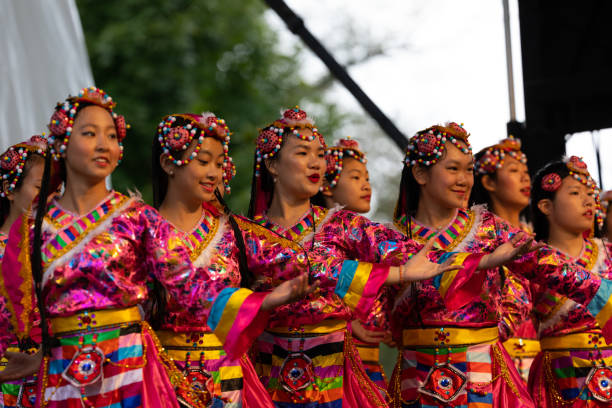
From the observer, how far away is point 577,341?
15.4 feet

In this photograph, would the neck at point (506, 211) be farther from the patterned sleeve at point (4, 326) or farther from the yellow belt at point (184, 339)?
the patterned sleeve at point (4, 326)

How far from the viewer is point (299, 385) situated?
3.94m

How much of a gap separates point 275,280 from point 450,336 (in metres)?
0.93

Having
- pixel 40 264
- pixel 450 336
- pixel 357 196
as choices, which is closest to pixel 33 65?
pixel 357 196

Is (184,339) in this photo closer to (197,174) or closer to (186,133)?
(197,174)

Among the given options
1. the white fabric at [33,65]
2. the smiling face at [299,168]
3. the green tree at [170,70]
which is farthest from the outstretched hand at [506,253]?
the green tree at [170,70]

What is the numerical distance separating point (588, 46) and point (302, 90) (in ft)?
34.3

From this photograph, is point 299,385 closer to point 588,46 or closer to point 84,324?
point 84,324

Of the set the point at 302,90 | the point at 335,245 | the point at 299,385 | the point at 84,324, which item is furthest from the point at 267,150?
the point at 302,90

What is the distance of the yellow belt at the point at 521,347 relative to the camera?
610cm

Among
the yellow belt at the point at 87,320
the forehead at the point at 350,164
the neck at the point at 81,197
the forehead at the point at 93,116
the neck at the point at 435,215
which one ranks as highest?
the forehead at the point at 350,164

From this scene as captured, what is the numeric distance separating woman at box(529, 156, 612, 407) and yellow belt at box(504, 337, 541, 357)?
1.12 meters

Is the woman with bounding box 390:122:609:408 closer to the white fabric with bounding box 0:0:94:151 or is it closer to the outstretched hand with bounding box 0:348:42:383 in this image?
the outstretched hand with bounding box 0:348:42:383

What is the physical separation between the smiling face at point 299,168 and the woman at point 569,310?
4.48 feet
